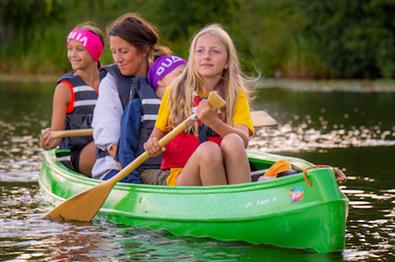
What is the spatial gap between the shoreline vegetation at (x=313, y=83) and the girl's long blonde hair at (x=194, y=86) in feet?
66.7

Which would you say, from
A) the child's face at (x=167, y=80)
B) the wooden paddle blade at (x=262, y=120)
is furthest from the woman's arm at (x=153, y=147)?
the wooden paddle blade at (x=262, y=120)

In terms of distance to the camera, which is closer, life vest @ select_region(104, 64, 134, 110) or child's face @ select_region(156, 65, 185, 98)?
child's face @ select_region(156, 65, 185, 98)

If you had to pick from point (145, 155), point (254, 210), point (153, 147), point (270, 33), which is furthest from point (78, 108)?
point (270, 33)

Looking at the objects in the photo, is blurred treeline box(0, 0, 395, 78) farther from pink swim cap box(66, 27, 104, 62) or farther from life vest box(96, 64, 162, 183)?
life vest box(96, 64, 162, 183)

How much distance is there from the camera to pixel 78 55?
984cm

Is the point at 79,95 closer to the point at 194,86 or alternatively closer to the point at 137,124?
the point at 137,124

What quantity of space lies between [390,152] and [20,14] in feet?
82.9

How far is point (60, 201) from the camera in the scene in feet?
30.6

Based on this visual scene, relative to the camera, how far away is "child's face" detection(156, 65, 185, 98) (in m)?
8.43

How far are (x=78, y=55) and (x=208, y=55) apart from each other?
2228mm

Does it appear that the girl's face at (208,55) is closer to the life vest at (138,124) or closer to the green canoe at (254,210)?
the life vest at (138,124)

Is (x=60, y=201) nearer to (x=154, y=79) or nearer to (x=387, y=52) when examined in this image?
(x=154, y=79)

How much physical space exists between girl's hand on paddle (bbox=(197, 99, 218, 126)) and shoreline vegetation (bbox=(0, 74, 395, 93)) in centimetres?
2082

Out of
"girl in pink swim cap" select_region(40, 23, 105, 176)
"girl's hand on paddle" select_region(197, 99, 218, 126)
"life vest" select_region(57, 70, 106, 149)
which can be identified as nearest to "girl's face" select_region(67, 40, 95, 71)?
"girl in pink swim cap" select_region(40, 23, 105, 176)
